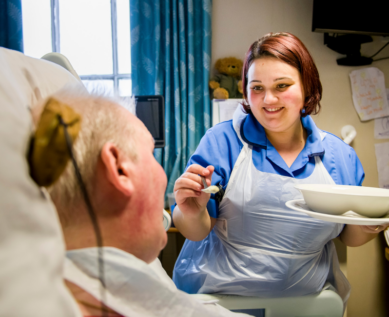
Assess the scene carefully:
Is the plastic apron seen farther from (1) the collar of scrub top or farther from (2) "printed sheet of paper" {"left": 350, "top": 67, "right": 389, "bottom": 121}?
(2) "printed sheet of paper" {"left": 350, "top": 67, "right": 389, "bottom": 121}

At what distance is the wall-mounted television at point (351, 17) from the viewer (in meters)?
1.89

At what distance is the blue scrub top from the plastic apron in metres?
0.04

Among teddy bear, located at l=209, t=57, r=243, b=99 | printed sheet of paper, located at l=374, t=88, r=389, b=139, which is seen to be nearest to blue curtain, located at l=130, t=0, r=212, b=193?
teddy bear, located at l=209, t=57, r=243, b=99

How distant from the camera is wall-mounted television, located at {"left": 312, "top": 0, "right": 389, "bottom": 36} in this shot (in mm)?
1895

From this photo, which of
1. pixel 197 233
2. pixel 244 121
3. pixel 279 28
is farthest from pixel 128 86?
pixel 197 233

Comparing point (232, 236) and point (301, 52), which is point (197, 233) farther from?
point (301, 52)

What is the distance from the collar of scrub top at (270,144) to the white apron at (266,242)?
7cm

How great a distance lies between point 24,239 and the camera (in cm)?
28

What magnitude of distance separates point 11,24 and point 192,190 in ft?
6.81

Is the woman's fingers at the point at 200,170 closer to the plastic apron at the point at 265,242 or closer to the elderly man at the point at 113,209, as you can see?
the plastic apron at the point at 265,242

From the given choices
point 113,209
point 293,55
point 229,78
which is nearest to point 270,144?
point 293,55

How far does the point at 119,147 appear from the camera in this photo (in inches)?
16.6

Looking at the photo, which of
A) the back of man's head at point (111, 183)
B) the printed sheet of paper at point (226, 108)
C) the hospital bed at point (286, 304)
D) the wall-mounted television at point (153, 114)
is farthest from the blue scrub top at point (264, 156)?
the printed sheet of paper at point (226, 108)

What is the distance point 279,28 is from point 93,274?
226 centimetres
